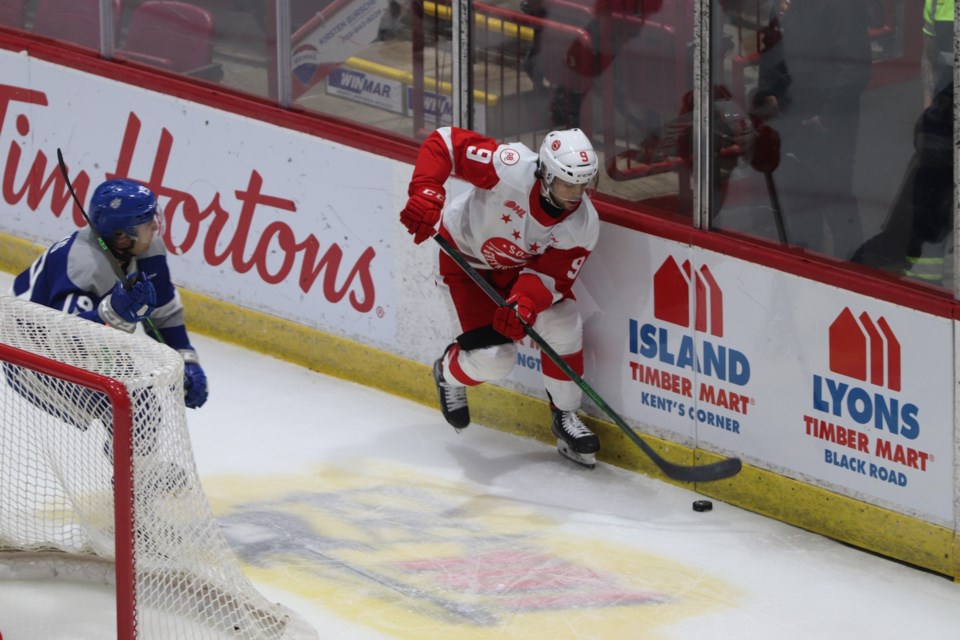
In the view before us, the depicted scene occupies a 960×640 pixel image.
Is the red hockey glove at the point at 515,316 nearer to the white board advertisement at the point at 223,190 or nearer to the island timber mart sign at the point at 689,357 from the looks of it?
the island timber mart sign at the point at 689,357

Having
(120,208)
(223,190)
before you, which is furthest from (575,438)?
(223,190)

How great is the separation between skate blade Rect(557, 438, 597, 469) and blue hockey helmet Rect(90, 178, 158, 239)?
1.59 meters

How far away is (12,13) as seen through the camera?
722cm

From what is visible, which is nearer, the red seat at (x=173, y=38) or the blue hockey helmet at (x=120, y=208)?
the blue hockey helmet at (x=120, y=208)

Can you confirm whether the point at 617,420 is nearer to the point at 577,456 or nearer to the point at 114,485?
the point at 577,456

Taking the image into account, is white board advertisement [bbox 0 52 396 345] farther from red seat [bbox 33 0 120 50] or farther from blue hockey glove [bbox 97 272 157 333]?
blue hockey glove [bbox 97 272 157 333]

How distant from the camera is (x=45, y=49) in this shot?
276 inches

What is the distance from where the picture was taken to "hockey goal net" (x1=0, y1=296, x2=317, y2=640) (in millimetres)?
4086

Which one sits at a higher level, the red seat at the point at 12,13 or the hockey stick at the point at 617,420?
the red seat at the point at 12,13

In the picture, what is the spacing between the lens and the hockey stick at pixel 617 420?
529 centimetres

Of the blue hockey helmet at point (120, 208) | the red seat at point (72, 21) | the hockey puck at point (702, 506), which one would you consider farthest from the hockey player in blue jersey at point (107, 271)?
the red seat at point (72, 21)

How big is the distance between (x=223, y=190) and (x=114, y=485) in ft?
8.86

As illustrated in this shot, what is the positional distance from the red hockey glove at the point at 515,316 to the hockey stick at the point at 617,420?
0.03 meters

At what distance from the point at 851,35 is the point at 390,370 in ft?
6.98
